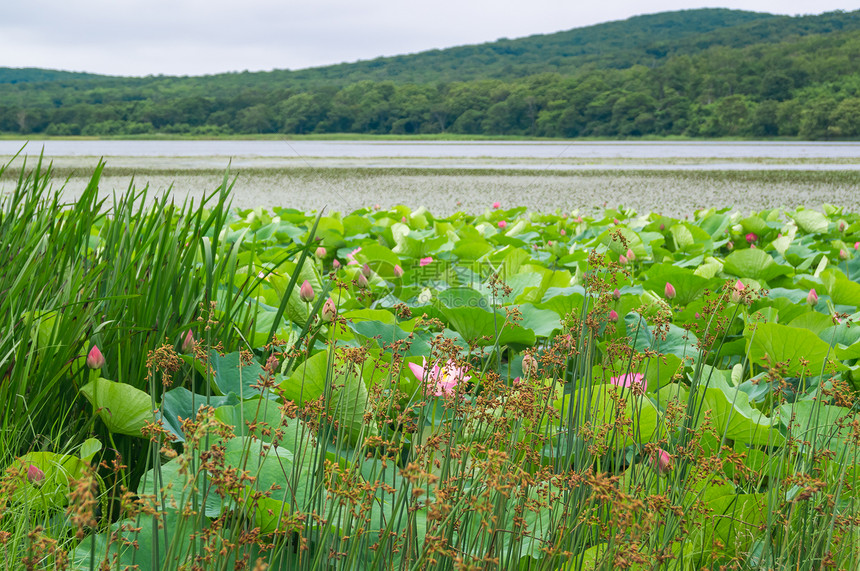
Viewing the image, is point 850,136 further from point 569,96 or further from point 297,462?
point 297,462

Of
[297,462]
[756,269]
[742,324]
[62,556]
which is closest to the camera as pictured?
[62,556]

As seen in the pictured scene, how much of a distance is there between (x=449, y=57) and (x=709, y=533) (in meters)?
70.6

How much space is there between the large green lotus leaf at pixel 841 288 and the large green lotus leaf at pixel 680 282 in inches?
14.2

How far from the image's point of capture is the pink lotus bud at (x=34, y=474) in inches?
39.7

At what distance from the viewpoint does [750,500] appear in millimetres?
1119

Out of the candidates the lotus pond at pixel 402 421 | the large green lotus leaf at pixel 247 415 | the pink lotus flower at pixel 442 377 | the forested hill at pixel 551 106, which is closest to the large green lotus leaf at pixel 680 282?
the lotus pond at pixel 402 421

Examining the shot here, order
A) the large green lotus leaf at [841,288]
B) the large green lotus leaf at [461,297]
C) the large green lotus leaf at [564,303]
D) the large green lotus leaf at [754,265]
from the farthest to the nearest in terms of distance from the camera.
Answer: the large green lotus leaf at [754,265] < the large green lotus leaf at [841,288] < the large green lotus leaf at [461,297] < the large green lotus leaf at [564,303]

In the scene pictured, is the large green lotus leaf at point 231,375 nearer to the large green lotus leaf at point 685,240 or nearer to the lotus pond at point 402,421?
the lotus pond at point 402,421

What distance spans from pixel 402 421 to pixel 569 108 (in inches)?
1420

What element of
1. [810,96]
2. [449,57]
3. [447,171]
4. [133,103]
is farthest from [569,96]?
[449,57]

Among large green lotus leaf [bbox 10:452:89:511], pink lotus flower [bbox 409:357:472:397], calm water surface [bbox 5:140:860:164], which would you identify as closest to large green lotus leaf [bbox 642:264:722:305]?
pink lotus flower [bbox 409:357:472:397]

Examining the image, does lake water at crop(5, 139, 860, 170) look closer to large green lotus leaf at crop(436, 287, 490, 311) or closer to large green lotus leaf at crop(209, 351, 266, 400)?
large green lotus leaf at crop(436, 287, 490, 311)

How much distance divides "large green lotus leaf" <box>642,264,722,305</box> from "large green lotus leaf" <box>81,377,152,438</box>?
180cm

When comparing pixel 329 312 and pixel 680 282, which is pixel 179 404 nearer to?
pixel 329 312
